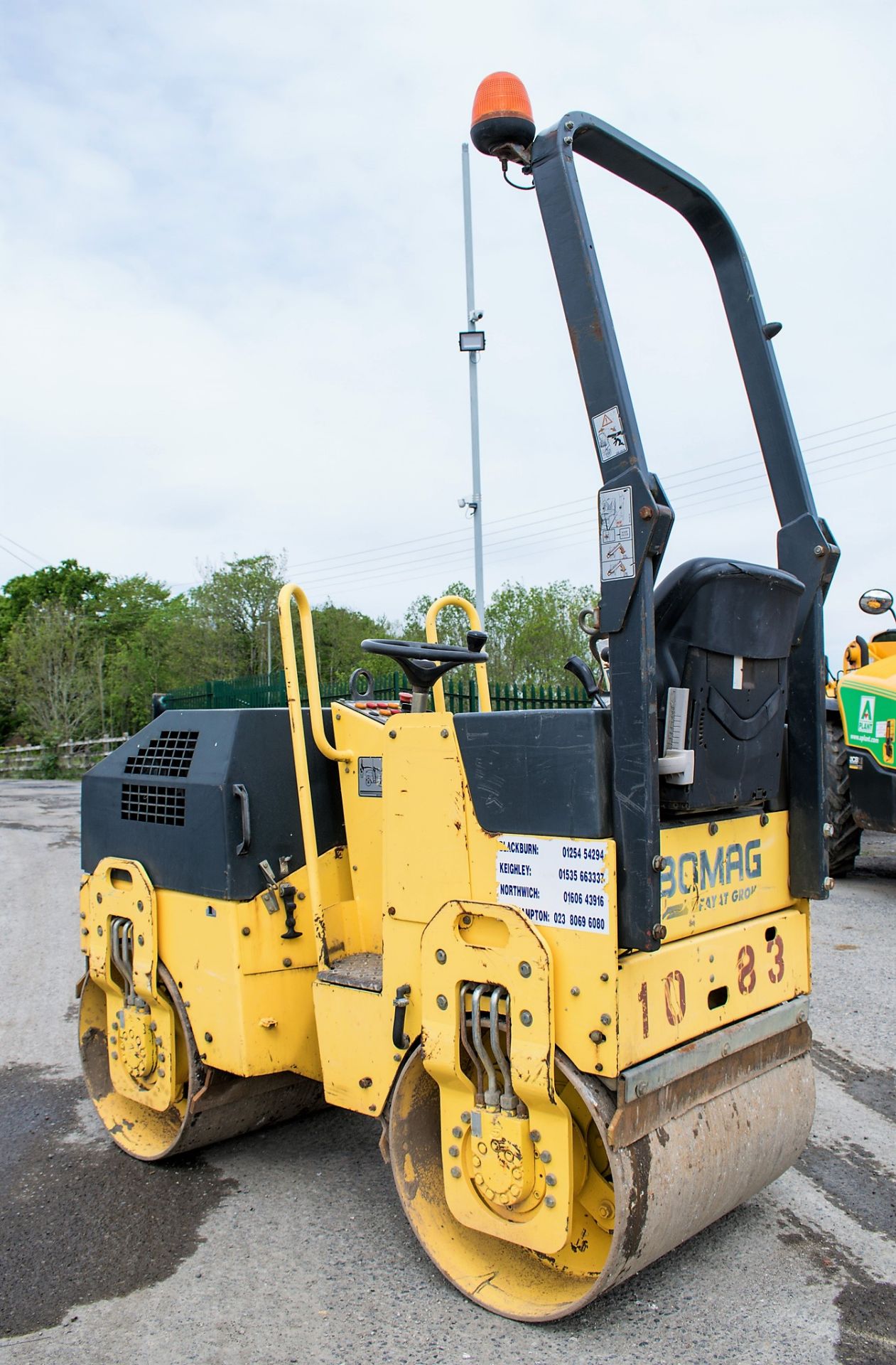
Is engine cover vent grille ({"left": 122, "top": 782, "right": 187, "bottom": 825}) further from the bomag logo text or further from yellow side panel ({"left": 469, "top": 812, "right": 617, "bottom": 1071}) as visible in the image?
the bomag logo text

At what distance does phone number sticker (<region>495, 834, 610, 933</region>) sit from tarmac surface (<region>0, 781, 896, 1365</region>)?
105 centimetres

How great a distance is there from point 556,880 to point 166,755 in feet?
5.63

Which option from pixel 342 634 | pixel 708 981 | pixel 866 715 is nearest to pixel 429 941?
pixel 708 981

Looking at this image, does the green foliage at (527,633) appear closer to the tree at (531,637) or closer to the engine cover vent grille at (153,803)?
the tree at (531,637)

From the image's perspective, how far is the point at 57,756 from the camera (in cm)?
2822

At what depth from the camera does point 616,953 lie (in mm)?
2410

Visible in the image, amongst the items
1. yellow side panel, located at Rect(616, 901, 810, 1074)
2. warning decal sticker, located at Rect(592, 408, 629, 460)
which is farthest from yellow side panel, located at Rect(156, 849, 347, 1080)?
warning decal sticker, located at Rect(592, 408, 629, 460)

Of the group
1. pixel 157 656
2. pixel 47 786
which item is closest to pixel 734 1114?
pixel 47 786

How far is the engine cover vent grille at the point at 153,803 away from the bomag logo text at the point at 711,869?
5.50 feet

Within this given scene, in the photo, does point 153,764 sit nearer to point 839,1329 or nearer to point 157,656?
point 839,1329

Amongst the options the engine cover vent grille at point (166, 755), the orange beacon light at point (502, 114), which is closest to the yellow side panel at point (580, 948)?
the engine cover vent grille at point (166, 755)

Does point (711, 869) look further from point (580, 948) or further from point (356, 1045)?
point (356, 1045)

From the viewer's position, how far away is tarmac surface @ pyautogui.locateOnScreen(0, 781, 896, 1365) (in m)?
2.55

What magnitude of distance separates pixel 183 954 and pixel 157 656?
35826 millimetres
